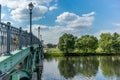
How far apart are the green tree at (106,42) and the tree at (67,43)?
46.4 ft

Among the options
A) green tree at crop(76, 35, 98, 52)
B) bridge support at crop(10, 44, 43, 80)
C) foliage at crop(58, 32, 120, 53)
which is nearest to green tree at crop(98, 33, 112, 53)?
foliage at crop(58, 32, 120, 53)

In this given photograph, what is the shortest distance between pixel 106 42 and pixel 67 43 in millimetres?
18904

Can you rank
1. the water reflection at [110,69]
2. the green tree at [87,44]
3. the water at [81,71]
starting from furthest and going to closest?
the green tree at [87,44] → the water reflection at [110,69] → the water at [81,71]

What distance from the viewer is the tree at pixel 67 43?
120 meters

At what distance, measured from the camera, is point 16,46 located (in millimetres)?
14578

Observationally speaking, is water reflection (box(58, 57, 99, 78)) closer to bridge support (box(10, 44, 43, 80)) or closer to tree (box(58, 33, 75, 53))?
bridge support (box(10, 44, 43, 80))

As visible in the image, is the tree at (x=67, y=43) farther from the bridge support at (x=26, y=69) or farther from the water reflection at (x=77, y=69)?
the bridge support at (x=26, y=69)

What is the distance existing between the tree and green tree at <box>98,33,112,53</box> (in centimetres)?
1415

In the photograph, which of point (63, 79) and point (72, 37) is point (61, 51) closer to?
point (72, 37)

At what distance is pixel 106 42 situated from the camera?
121m

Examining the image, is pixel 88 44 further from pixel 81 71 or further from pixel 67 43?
pixel 81 71

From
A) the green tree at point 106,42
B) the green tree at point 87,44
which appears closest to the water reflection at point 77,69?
the green tree at point 87,44

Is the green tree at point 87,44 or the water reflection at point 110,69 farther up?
the green tree at point 87,44

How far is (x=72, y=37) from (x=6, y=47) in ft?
374
